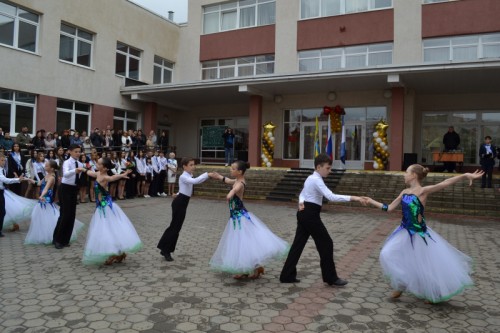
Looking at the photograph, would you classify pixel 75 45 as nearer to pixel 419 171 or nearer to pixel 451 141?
pixel 451 141

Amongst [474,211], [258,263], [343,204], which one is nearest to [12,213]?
[258,263]

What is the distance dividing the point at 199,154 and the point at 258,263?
69.0 ft

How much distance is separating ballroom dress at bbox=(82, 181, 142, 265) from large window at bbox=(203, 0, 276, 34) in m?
19.5

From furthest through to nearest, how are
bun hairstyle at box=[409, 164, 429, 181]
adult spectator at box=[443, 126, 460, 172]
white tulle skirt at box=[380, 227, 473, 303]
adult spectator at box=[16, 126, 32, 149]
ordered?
1. adult spectator at box=[443, 126, 460, 172]
2. adult spectator at box=[16, 126, 32, 149]
3. bun hairstyle at box=[409, 164, 429, 181]
4. white tulle skirt at box=[380, 227, 473, 303]

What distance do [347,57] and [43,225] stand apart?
17.6 m

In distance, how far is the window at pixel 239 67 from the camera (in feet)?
77.9

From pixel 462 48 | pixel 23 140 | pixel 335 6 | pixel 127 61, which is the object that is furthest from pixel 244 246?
pixel 127 61

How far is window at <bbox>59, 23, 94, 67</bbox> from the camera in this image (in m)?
19.5

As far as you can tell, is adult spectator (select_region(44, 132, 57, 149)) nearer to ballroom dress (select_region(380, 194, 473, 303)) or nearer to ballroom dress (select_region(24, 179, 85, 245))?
ballroom dress (select_region(24, 179, 85, 245))

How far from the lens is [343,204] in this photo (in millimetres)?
15031

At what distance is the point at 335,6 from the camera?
21812 mm

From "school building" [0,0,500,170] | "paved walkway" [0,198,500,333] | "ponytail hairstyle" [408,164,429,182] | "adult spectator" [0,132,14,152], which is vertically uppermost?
"school building" [0,0,500,170]

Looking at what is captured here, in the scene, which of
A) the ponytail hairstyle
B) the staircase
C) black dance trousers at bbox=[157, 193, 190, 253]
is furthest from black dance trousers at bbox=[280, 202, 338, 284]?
the staircase

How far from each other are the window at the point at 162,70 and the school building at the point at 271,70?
0.09 meters
